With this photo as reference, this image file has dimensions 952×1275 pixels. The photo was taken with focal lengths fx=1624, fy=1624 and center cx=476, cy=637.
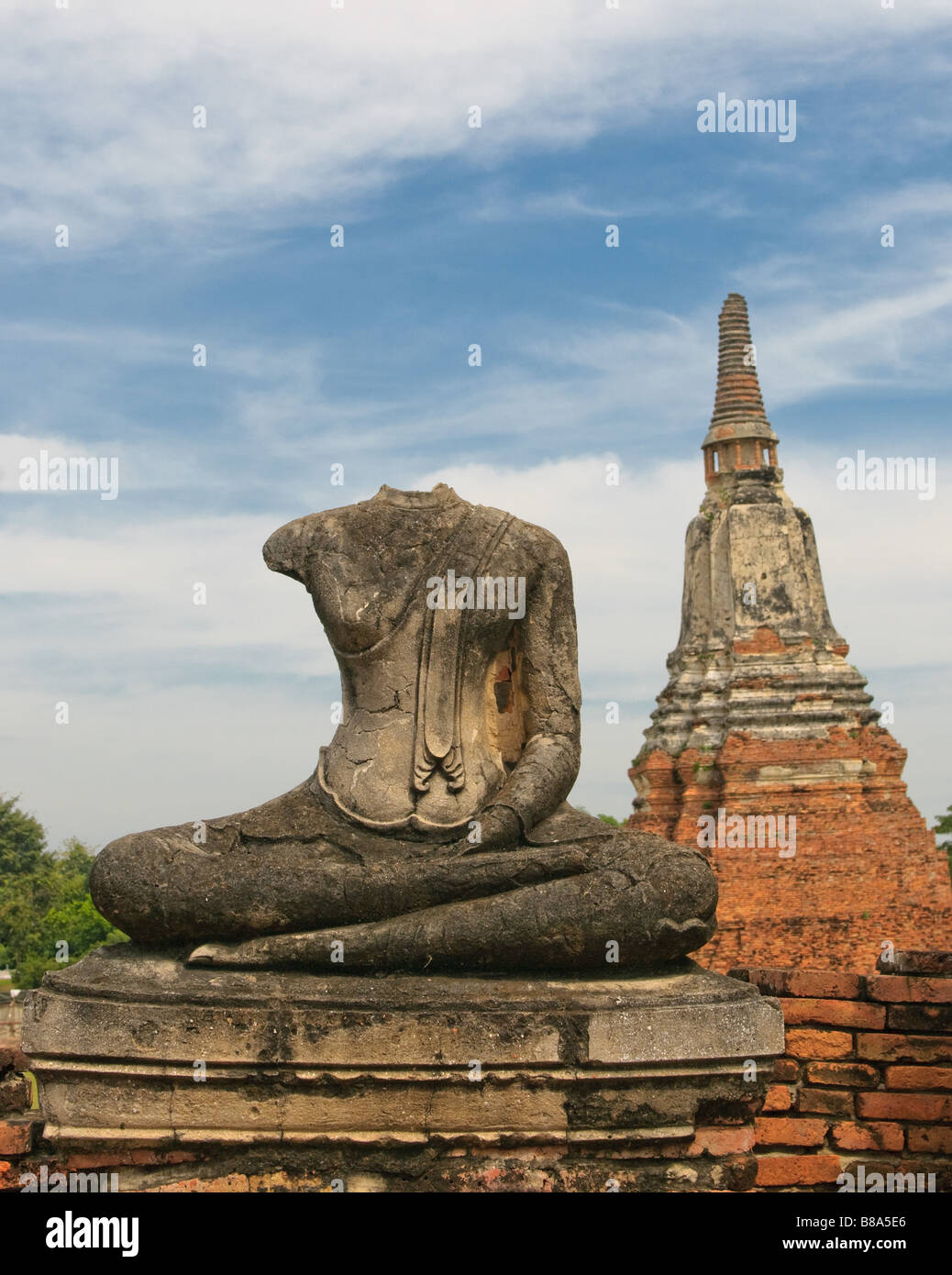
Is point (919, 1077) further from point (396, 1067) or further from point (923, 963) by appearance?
point (396, 1067)

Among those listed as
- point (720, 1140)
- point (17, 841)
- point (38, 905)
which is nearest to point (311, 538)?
point (720, 1140)

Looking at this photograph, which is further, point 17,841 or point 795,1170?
point 17,841

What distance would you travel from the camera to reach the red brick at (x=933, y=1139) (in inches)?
283

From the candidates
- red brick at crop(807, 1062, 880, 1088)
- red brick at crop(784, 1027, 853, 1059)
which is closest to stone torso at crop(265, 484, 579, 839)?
red brick at crop(784, 1027, 853, 1059)

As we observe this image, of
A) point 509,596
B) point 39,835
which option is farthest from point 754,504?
point 39,835

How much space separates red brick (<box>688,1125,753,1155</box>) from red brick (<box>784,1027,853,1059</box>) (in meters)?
1.42

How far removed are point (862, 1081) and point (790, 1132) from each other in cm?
40

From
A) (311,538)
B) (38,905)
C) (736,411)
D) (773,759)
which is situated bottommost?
(38,905)

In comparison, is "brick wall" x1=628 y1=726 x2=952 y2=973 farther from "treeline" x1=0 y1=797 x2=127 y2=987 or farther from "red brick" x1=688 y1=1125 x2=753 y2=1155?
"red brick" x1=688 y1=1125 x2=753 y2=1155

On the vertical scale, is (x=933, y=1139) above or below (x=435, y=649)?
below

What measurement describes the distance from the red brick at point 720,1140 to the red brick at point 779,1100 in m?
1.41

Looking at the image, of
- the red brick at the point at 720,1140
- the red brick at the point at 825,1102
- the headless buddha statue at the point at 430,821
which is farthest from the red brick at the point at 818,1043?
the headless buddha statue at the point at 430,821

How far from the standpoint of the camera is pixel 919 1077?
7.26 metres
